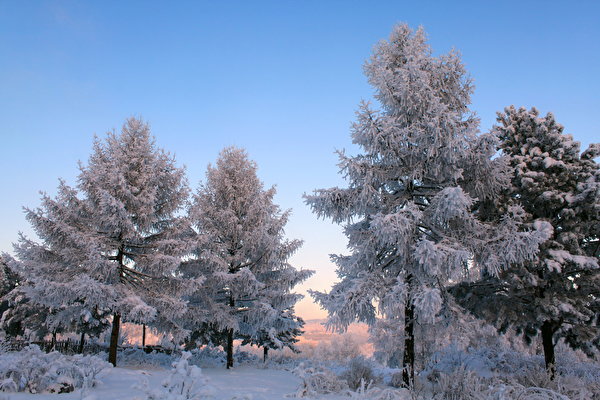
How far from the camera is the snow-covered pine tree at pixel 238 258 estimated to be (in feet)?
53.6

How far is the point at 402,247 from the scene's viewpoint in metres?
10.3

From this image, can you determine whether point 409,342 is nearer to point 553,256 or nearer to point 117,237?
point 553,256

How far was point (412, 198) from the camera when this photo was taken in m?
11.9

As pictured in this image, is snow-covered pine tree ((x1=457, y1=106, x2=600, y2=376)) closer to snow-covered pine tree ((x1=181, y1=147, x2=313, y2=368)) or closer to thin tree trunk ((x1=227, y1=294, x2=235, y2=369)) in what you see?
snow-covered pine tree ((x1=181, y1=147, x2=313, y2=368))

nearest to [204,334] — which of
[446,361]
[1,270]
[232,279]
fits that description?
[232,279]

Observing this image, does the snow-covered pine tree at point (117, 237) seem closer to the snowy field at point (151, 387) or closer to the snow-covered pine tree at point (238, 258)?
the snow-covered pine tree at point (238, 258)

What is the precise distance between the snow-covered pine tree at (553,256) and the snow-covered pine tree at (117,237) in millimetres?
11205

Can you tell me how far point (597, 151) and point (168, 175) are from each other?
632 inches

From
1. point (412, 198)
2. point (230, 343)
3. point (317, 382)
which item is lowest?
point (230, 343)

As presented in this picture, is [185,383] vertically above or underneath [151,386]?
above

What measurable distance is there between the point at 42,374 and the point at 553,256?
1381 cm

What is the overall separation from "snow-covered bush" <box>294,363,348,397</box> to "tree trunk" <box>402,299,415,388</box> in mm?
1806

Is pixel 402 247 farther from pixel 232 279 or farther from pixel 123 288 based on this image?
pixel 123 288

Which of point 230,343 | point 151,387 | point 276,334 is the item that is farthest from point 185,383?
point 276,334
